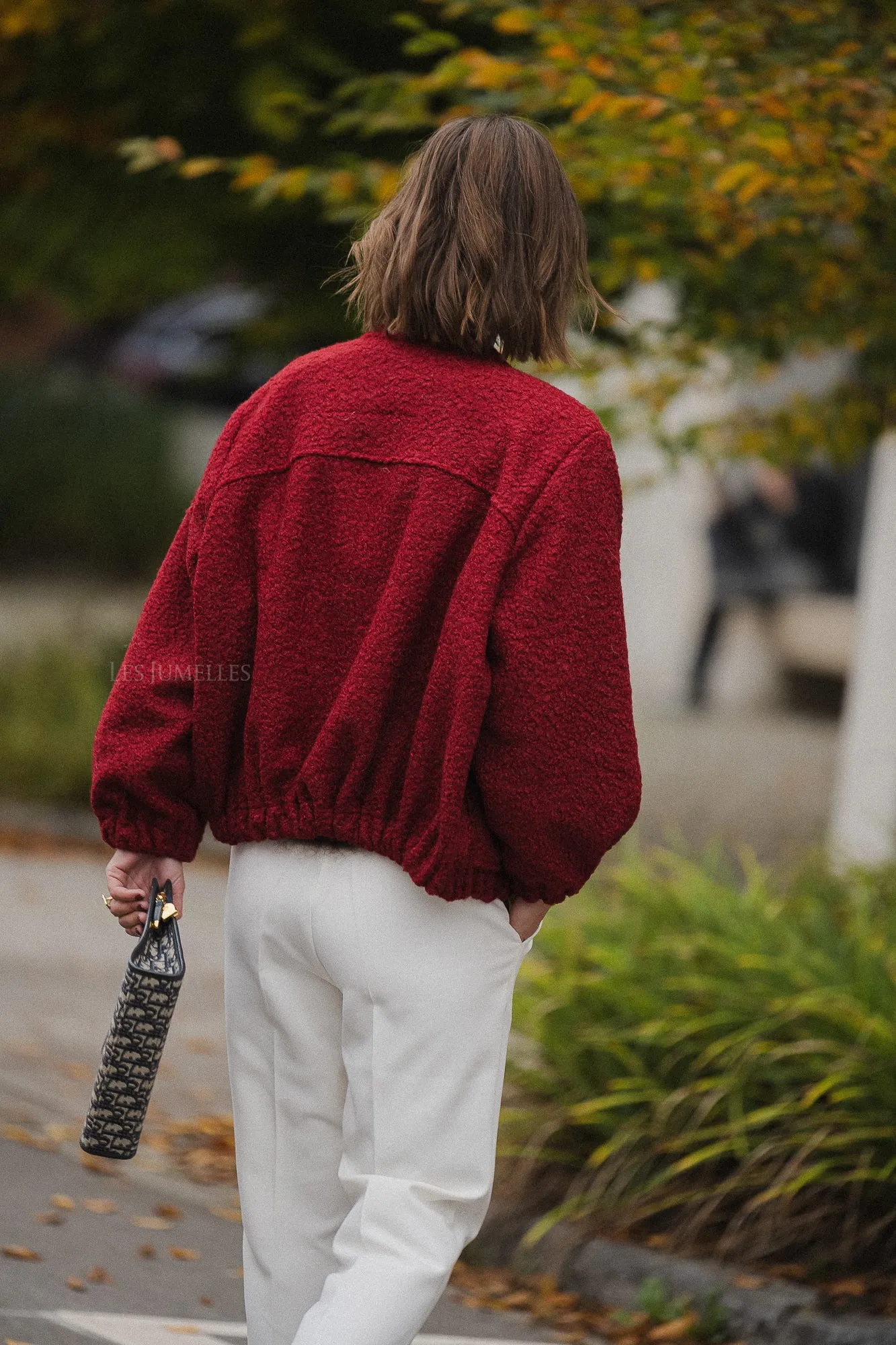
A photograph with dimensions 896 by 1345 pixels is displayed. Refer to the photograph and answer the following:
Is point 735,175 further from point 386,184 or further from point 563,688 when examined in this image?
point 563,688

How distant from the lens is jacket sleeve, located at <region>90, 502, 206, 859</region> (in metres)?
2.27

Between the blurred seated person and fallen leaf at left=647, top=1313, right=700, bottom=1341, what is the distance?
8658 mm

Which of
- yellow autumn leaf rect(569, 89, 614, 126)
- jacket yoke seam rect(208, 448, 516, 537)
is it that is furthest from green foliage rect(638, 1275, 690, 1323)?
yellow autumn leaf rect(569, 89, 614, 126)

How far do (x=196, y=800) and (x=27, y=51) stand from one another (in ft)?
17.0

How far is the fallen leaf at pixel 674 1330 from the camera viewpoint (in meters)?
3.51

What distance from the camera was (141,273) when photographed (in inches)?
290

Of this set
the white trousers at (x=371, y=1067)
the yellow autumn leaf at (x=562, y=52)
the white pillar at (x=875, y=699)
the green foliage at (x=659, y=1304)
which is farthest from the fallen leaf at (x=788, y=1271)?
the white pillar at (x=875, y=699)

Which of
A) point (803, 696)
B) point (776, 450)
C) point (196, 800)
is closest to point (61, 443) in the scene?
point (803, 696)

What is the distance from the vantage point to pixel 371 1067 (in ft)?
7.31

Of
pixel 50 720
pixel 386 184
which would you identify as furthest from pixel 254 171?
pixel 50 720

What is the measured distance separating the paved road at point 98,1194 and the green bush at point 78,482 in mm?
11359

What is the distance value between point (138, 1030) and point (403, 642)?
0.65m

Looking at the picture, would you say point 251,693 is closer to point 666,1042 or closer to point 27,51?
point 666,1042

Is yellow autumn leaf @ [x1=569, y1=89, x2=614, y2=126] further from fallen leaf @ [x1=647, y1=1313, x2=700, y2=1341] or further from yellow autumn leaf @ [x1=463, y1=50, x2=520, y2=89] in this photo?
fallen leaf @ [x1=647, y1=1313, x2=700, y2=1341]
